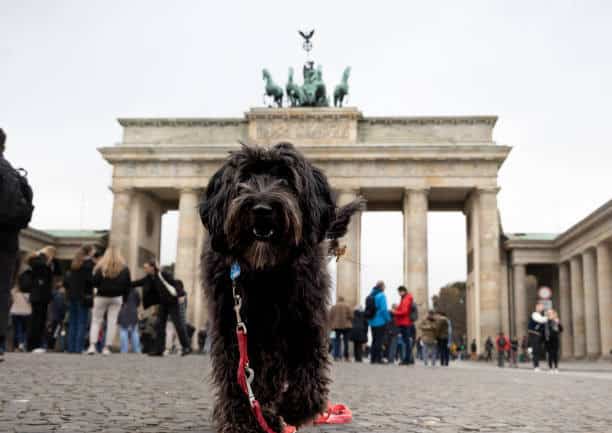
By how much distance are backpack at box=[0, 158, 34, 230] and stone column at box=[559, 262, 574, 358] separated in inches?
1784

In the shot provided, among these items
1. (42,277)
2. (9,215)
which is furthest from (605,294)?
(9,215)

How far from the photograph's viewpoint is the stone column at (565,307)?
160 ft

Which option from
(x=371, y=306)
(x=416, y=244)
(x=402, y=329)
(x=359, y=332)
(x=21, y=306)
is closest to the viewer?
(x=21, y=306)

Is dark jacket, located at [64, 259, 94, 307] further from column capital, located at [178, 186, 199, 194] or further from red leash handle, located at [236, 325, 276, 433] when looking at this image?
column capital, located at [178, 186, 199, 194]

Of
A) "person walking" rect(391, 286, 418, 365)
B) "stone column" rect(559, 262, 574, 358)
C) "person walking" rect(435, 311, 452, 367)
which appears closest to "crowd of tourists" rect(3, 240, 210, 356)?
"person walking" rect(391, 286, 418, 365)

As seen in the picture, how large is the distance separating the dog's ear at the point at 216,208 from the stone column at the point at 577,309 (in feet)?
146

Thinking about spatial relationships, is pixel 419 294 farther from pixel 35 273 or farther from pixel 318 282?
pixel 318 282

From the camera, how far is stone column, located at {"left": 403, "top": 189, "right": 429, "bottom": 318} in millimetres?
43000

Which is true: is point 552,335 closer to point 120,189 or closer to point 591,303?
point 591,303

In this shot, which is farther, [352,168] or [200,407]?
[352,168]

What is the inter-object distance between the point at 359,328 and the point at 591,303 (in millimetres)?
24529

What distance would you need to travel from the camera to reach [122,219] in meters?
45.8

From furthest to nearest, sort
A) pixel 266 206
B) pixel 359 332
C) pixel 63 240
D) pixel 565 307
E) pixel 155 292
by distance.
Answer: pixel 63 240, pixel 565 307, pixel 359 332, pixel 155 292, pixel 266 206

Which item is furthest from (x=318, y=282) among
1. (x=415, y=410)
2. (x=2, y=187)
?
(x=2, y=187)
